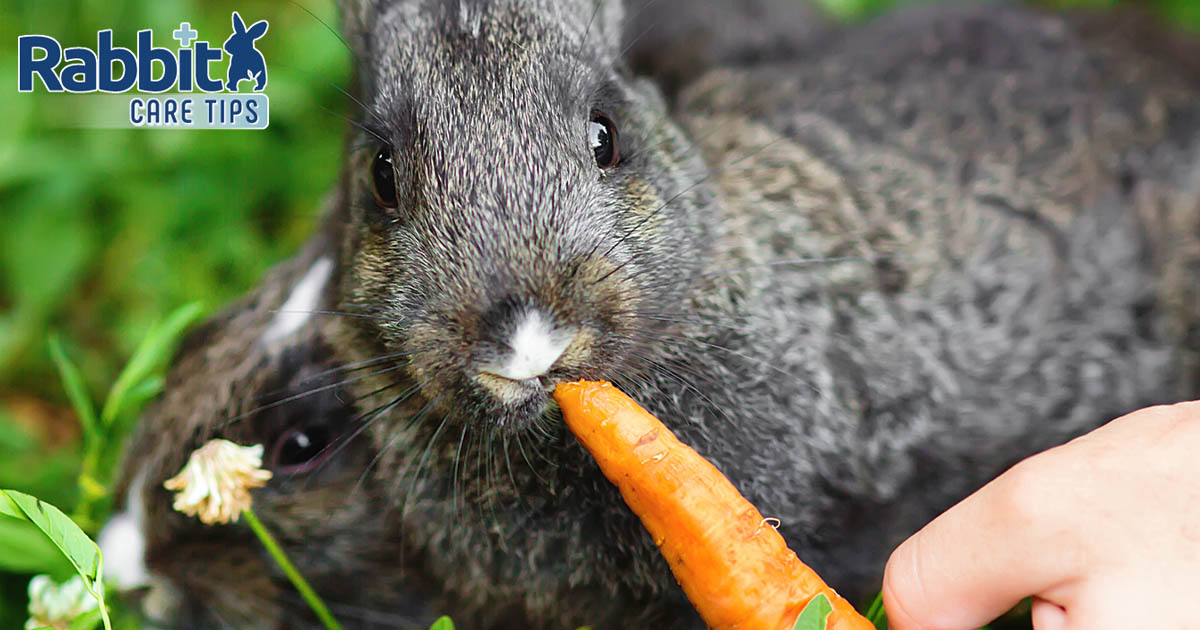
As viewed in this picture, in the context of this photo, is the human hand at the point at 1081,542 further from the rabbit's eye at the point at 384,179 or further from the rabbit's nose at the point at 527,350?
the rabbit's eye at the point at 384,179

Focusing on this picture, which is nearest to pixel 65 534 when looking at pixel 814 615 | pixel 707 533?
pixel 707 533

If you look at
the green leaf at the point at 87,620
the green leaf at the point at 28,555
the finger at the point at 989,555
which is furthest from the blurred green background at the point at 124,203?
the finger at the point at 989,555

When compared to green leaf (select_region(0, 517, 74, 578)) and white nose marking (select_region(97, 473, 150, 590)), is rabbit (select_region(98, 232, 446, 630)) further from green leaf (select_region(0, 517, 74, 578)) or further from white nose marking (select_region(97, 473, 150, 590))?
green leaf (select_region(0, 517, 74, 578))

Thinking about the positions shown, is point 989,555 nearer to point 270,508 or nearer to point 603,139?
point 603,139

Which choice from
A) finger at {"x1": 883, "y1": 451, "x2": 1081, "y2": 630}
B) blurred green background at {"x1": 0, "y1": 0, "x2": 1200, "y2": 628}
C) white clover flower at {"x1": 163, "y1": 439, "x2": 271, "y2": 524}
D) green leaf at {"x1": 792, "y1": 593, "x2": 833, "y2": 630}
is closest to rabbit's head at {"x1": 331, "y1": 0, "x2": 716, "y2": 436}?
white clover flower at {"x1": 163, "y1": 439, "x2": 271, "y2": 524}

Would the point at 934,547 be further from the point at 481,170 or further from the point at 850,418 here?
the point at 481,170
